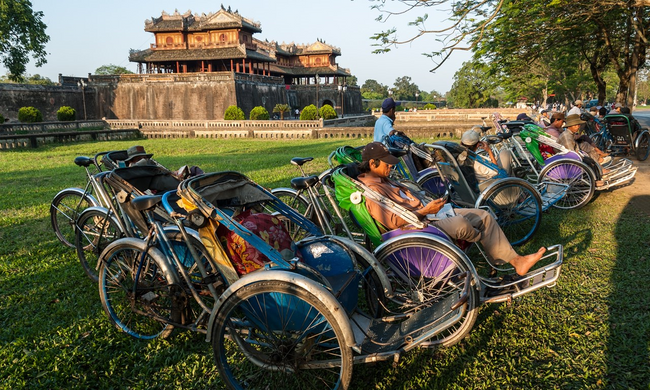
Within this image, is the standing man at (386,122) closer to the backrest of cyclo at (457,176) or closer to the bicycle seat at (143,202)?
the backrest of cyclo at (457,176)

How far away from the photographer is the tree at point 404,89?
296 ft

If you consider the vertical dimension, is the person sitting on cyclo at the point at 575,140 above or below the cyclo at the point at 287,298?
above

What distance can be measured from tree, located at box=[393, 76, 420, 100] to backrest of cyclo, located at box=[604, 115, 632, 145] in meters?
78.1

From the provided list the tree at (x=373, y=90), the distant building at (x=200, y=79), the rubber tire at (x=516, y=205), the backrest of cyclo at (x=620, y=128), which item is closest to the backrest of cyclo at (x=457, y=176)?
the rubber tire at (x=516, y=205)

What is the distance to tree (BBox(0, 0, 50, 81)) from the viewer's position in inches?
1177

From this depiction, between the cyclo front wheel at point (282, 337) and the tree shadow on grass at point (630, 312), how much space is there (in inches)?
65.4

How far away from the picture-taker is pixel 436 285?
3.09 meters

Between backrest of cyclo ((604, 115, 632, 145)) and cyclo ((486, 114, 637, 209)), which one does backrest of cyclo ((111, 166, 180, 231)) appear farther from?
backrest of cyclo ((604, 115, 632, 145))

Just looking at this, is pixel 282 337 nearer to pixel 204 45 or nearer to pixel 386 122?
pixel 386 122

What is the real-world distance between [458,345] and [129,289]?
2361 millimetres

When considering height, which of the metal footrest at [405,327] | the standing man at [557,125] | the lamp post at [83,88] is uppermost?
the lamp post at [83,88]

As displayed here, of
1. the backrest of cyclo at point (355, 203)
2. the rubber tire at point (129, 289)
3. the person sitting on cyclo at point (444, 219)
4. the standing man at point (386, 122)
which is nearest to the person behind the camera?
the rubber tire at point (129, 289)

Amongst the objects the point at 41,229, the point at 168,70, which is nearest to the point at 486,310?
the point at 41,229

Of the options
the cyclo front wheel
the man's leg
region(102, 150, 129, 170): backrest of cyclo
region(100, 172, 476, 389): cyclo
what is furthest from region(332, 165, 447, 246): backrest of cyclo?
region(102, 150, 129, 170): backrest of cyclo
